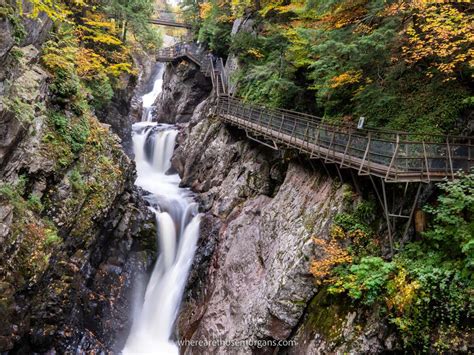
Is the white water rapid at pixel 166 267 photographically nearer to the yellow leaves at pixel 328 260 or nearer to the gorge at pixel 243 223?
the gorge at pixel 243 223

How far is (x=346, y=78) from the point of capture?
454 inches

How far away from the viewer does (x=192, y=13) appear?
3247cm

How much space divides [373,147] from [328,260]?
3.31 m

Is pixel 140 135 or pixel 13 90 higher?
pixel 13 90

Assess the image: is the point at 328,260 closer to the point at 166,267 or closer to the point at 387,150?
the point at 387,150

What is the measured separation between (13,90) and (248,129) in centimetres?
951


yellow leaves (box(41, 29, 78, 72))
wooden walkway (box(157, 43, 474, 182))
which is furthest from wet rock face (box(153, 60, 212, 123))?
yellow leaves (box(41, 29, 78, 72))

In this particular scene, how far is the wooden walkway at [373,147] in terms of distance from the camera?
26.2 ft

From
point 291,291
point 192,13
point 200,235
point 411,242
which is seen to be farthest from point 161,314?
point 192,13

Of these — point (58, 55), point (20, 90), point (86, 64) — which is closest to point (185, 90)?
point (86, 64)

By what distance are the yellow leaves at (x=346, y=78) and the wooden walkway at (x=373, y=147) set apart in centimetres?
174

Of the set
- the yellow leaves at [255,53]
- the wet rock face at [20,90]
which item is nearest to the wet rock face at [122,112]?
the yellow leaves at [255,53]

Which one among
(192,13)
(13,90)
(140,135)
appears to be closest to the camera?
(13,90)

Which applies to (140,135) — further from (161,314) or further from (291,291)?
(291,291)
